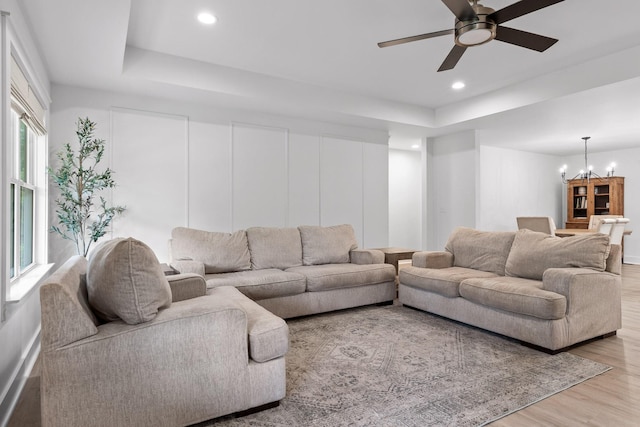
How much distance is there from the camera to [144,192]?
4449 millimetres

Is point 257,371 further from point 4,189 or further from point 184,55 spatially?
point 184,55

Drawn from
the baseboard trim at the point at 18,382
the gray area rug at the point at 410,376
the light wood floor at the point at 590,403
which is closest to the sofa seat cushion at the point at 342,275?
the gray area rug at the point at 410,376

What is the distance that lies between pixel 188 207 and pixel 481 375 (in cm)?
374

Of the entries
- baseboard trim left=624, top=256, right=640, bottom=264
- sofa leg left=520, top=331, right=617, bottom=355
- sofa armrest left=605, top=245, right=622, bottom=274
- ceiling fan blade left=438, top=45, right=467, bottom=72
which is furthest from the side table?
baseboard trim left=624, top=256, right=640, bottom=264

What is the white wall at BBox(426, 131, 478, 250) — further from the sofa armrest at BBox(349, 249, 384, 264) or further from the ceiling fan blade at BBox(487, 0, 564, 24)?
the ceiling fan blade at BBox(487, 0, 564, 24)

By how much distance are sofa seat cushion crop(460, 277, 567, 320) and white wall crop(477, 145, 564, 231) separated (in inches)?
202

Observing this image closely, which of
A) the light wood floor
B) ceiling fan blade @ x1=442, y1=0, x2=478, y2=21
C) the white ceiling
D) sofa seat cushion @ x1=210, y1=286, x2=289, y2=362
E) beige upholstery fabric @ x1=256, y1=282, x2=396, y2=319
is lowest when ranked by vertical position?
the light wood floor

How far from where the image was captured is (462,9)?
2518 millimetres

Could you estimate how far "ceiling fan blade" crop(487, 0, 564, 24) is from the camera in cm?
236

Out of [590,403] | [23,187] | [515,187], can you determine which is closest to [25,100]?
[23,187]

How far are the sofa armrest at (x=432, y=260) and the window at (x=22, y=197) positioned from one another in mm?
3641

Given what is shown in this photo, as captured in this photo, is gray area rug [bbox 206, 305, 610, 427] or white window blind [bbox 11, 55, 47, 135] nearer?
gray area rug [bbox 206, 305, 610, 427]

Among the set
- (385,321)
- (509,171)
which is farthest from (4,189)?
(509,171)

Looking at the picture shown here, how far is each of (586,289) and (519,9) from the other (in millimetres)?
2111
